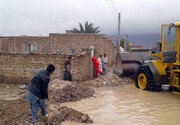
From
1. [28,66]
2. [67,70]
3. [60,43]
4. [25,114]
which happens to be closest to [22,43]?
[60,43]

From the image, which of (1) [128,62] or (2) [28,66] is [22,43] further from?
(1) [128,62]

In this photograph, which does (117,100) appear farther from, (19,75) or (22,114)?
(19,75)

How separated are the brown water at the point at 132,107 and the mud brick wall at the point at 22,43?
13281 millimetres

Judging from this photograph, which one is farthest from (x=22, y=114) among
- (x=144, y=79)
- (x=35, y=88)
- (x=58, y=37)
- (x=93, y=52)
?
(x=58, y=37)

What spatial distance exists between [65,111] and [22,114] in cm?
125

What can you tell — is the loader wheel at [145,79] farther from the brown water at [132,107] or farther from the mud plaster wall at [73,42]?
the mud plaster wall at [73,42]

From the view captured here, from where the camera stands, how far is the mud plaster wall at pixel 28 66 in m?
12.9

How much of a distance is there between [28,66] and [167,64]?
26.5 feet

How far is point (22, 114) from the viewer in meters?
5.87

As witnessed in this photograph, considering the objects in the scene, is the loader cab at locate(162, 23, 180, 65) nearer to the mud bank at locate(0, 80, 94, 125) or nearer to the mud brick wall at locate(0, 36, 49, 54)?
the mud bank at locate(0, 80, 94, 125)

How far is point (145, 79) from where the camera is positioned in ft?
35.5

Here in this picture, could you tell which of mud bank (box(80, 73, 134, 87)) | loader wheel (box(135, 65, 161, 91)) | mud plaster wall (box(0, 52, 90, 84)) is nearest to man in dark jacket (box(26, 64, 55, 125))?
loader wheel (box(135, 65, 161, 91))

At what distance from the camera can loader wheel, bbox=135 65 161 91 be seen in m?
10.4

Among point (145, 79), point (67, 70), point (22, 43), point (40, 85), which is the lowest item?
point (145, 79)
